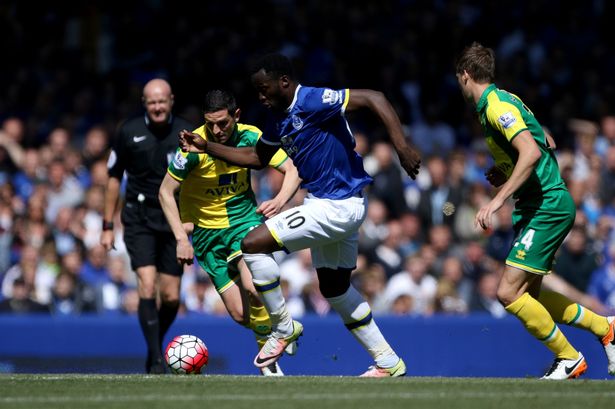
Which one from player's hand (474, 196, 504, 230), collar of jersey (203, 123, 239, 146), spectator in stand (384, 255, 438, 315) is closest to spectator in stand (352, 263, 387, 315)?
spectator in stand (384, 255, 438, 315)

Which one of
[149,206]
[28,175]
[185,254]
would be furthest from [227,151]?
[28,175]

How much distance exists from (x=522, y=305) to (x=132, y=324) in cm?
545

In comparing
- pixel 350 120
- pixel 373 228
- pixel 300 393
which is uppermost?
pixel 350 120

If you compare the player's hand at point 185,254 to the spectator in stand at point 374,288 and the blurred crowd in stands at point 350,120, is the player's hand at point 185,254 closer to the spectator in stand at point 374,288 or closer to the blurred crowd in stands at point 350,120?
the blurred crowd in stands at point 350,120

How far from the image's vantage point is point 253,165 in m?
9.24

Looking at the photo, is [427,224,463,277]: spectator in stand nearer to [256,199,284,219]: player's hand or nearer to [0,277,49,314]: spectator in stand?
[0,277,49,314]: spectator in stand

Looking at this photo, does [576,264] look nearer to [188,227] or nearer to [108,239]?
[188,227]

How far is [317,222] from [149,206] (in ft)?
8.69

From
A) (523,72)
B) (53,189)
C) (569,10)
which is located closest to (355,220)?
(53,189)

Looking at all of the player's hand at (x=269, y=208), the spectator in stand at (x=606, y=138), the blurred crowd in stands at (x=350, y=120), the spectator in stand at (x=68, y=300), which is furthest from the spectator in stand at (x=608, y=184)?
the player's hand at (x=269, y=208)

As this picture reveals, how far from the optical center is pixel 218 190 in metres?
10.0

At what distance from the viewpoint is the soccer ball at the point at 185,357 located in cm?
977

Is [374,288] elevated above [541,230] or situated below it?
below

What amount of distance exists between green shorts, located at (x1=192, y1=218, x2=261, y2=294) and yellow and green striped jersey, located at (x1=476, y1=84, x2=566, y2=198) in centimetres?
227
